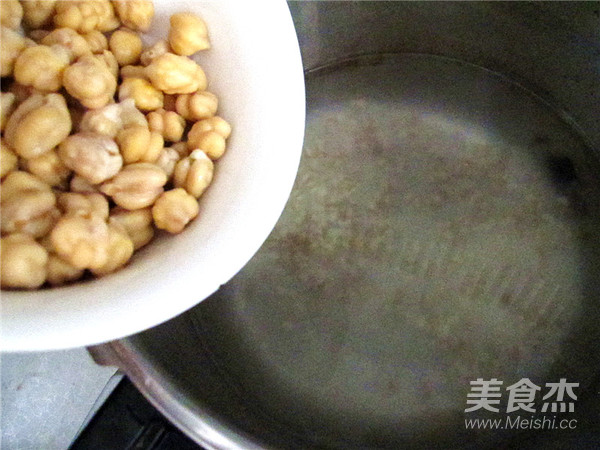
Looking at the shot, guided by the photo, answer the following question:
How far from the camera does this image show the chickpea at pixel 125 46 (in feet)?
1.34

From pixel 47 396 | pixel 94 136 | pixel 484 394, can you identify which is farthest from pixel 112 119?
pixel 484 394

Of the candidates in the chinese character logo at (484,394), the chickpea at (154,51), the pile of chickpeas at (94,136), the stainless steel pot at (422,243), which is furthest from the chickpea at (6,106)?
the chinese character logo at (484,394)

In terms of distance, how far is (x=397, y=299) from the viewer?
635mm

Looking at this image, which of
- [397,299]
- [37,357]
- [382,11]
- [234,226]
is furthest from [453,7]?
[37,357]

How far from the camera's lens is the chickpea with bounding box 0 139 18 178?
0.33 m

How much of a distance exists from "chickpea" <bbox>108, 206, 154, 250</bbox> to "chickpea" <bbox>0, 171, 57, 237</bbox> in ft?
0.13

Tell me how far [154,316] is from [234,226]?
3.0 inches

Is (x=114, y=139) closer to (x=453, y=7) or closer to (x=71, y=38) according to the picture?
(x=71, y=38)

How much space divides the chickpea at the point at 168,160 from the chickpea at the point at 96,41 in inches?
3.6

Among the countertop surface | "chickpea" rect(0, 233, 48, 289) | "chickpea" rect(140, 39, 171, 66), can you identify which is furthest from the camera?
the countertop surface

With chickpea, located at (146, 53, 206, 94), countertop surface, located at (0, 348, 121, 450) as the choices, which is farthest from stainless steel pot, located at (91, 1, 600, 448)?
chickpea, located at (146, 53, 206, 94)

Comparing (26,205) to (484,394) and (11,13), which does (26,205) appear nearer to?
Answer: (11,13)

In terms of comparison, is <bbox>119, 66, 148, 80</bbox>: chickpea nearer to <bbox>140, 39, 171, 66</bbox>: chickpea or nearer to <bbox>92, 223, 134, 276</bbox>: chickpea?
<bbox>140, 39, 171, 66</bbox>: chickpea

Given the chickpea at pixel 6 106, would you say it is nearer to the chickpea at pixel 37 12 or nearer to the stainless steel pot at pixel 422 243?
the chickpea at pixel 37 12
